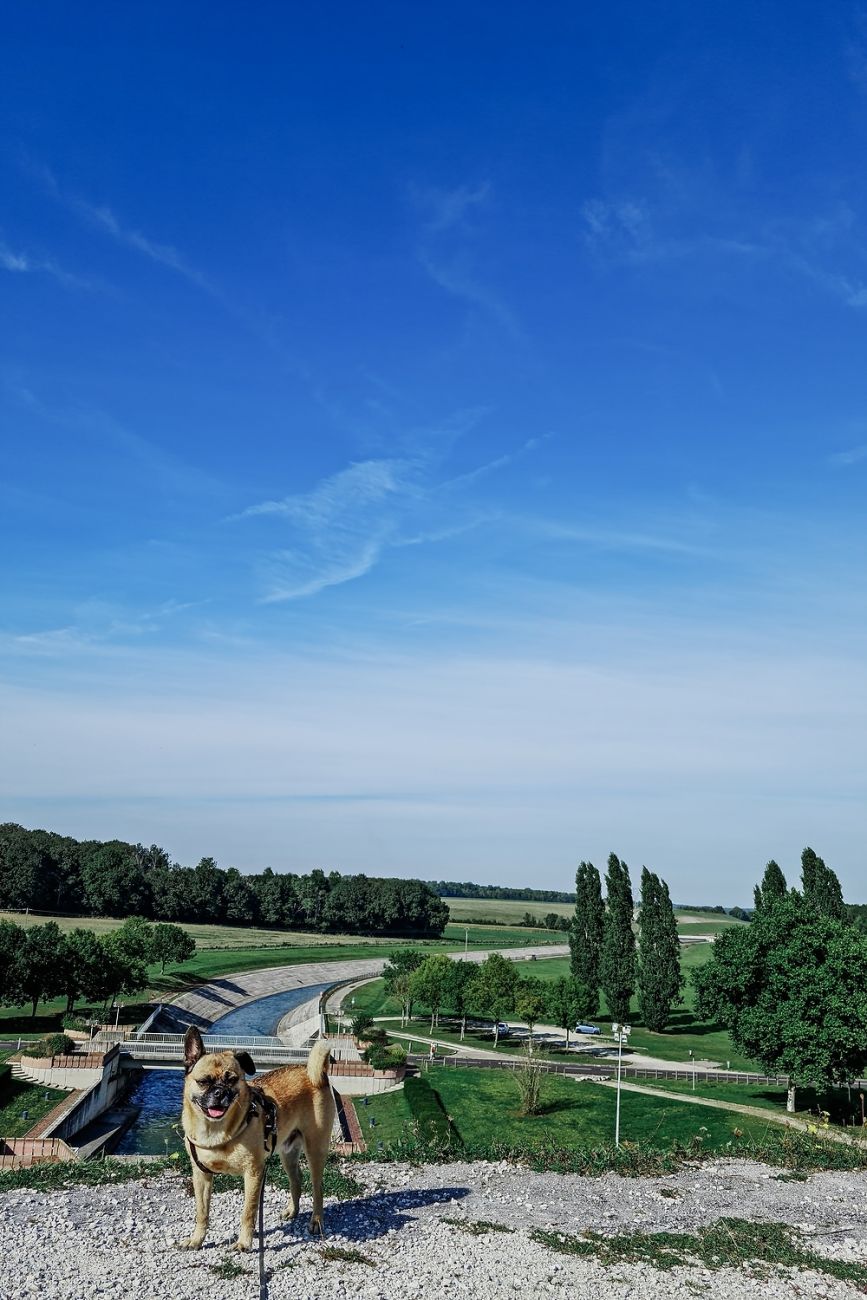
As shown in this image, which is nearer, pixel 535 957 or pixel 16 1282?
pixel 16 1282

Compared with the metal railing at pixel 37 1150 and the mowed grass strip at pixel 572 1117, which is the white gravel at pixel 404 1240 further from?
the metal railing at pixel 37 1150

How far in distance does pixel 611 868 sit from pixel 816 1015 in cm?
4331

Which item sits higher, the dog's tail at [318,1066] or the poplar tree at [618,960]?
the dog's tail at [318,1066]

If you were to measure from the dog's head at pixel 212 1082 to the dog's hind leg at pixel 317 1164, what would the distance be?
98.2 inches

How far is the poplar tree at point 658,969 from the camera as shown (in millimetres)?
75312

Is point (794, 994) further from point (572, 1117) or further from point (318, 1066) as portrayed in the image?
point (318, 1066)

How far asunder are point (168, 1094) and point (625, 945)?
42189mm

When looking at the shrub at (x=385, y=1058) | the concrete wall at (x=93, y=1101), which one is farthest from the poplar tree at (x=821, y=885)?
the concrete wall at (x=93, y=1101)

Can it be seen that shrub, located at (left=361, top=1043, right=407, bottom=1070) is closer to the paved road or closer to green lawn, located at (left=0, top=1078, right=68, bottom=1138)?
the paved road

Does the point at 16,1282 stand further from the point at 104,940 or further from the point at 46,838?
the point at 46,838

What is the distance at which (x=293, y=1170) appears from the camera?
1430 centimetres

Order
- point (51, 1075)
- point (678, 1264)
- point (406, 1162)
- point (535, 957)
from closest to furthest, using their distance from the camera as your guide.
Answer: point (678, 1264) → point (406, 1162) → point (51, 1075) → point (535, 957)

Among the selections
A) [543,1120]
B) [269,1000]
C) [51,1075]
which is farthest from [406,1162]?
[269,1000]

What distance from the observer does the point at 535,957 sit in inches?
5138
